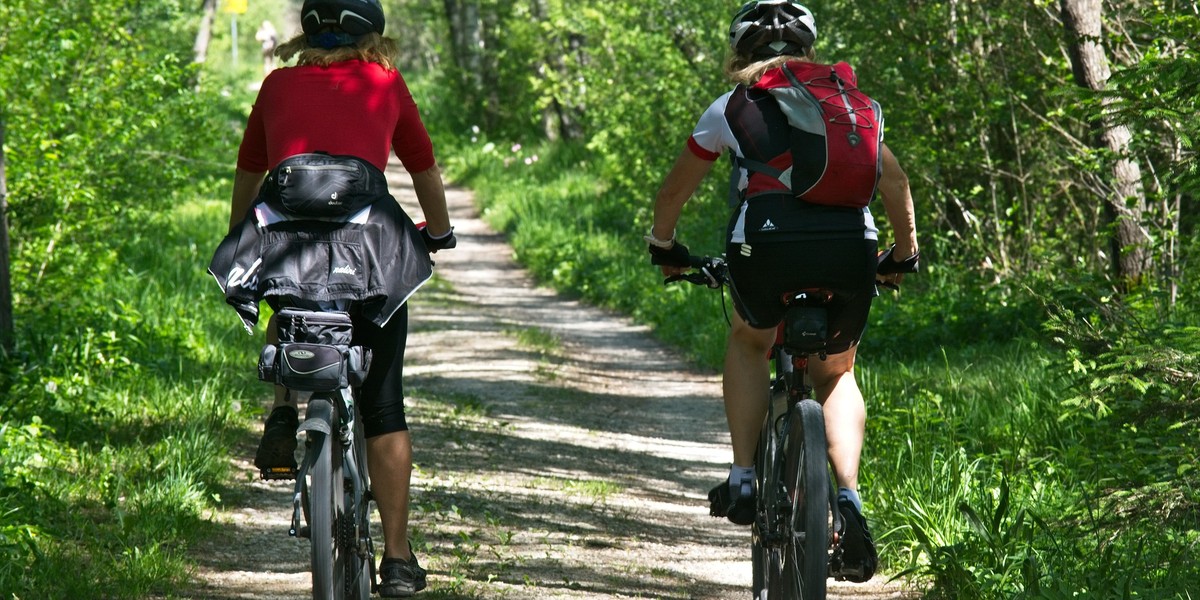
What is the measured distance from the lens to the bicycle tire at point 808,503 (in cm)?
342

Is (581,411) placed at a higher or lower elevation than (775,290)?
lower

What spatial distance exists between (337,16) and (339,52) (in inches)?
4.0

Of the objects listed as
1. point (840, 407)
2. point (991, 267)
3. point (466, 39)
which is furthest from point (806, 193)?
point (466, 39)

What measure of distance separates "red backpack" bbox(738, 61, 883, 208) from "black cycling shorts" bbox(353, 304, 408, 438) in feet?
3.89

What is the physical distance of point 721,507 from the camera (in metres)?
4.09

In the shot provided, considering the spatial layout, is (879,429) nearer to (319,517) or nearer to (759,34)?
(759,34)

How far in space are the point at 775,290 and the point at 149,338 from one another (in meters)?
5.97

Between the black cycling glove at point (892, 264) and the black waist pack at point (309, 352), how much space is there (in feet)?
5.39

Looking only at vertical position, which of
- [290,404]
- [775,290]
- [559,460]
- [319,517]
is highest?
[775,290]

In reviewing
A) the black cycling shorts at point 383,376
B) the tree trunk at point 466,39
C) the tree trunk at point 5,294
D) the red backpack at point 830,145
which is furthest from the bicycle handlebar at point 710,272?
the tree trunk at point 466,39

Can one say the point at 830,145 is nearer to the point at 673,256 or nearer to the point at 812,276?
the point at 812,276

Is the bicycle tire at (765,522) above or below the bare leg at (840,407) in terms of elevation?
below

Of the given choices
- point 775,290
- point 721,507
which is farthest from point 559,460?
point 775,290

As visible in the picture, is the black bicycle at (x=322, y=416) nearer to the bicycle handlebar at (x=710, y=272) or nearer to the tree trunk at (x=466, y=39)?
the bicycle handlebar at (x=710, y=272)
